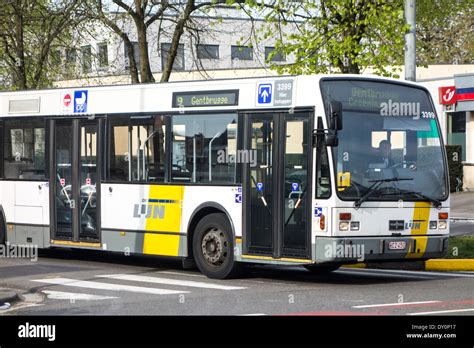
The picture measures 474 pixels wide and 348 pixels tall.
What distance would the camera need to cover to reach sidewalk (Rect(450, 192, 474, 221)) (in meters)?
30.1

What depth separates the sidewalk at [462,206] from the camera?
30109 mm

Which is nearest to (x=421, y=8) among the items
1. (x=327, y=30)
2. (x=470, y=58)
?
(x=327, y=30)

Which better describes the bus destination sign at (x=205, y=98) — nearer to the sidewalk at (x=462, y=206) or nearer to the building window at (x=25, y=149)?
the building window at (x=25, y=149)

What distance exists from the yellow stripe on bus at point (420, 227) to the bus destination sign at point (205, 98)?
3197 millimetres

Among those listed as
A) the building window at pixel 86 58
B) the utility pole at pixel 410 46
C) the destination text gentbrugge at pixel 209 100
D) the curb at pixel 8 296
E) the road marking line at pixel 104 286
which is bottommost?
the road marking line at pixel 104 286

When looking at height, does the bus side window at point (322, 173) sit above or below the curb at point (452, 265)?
above

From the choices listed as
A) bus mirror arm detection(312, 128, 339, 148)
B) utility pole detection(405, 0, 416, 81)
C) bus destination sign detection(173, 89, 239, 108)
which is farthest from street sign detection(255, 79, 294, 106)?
utility pole detection(405, 0, 416, 81)

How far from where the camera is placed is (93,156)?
18188 millimetres

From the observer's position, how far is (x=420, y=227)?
15.2m

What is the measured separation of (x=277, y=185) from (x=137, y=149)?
3.27 meters

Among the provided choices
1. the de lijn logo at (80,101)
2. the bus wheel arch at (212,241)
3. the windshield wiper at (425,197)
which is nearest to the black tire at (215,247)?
the bus wheel arch at (212,241)

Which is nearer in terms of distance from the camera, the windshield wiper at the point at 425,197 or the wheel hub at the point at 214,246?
the windshield wiper at the point at 425,197

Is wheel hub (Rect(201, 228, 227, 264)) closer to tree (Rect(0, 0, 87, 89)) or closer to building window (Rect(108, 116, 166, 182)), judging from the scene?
building window (Rect(108, 116, 166, 182))
